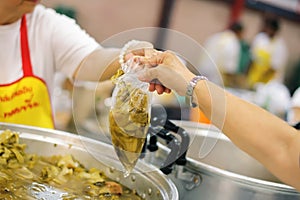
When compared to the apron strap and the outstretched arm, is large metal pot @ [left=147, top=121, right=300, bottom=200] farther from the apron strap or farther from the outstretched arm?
the apron strap

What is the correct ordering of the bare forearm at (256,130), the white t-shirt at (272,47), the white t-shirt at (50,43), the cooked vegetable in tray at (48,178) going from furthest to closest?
the white t-shirt at (272,47) < the white t-shirt at (50,43) < the cooked vegetable in tray at (48,178) < the bare forearm at (256,130)

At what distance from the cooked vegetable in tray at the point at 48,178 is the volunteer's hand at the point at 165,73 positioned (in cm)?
36

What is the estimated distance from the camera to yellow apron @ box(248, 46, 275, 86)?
20.6 ft

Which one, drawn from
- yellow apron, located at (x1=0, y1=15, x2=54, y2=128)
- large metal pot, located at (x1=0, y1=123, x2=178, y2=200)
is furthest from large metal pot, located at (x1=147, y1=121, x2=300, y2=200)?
yellow apron, located at (x1=0, y1=15, x2=54, y2=128)

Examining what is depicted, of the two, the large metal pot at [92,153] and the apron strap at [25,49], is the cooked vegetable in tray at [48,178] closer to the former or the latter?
the large metal pot at [92,153]

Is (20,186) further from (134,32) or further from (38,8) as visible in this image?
(38,8)

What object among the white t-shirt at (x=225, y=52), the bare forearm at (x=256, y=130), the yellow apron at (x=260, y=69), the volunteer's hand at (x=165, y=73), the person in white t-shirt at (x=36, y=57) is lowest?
the yellow apron at (x=260, y=69)

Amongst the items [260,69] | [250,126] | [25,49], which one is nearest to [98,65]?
[25,49]

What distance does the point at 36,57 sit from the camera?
180cm

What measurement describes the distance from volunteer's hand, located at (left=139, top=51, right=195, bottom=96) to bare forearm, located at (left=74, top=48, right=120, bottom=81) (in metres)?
0.26

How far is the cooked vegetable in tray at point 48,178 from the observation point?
1323 millimetres

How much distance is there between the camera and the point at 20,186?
1.33 m

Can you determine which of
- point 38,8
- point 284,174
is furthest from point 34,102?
point 284,174

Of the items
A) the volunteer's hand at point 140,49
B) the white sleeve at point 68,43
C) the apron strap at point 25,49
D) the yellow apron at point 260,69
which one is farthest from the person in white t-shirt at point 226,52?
the volunteer's hand at point 140,49
